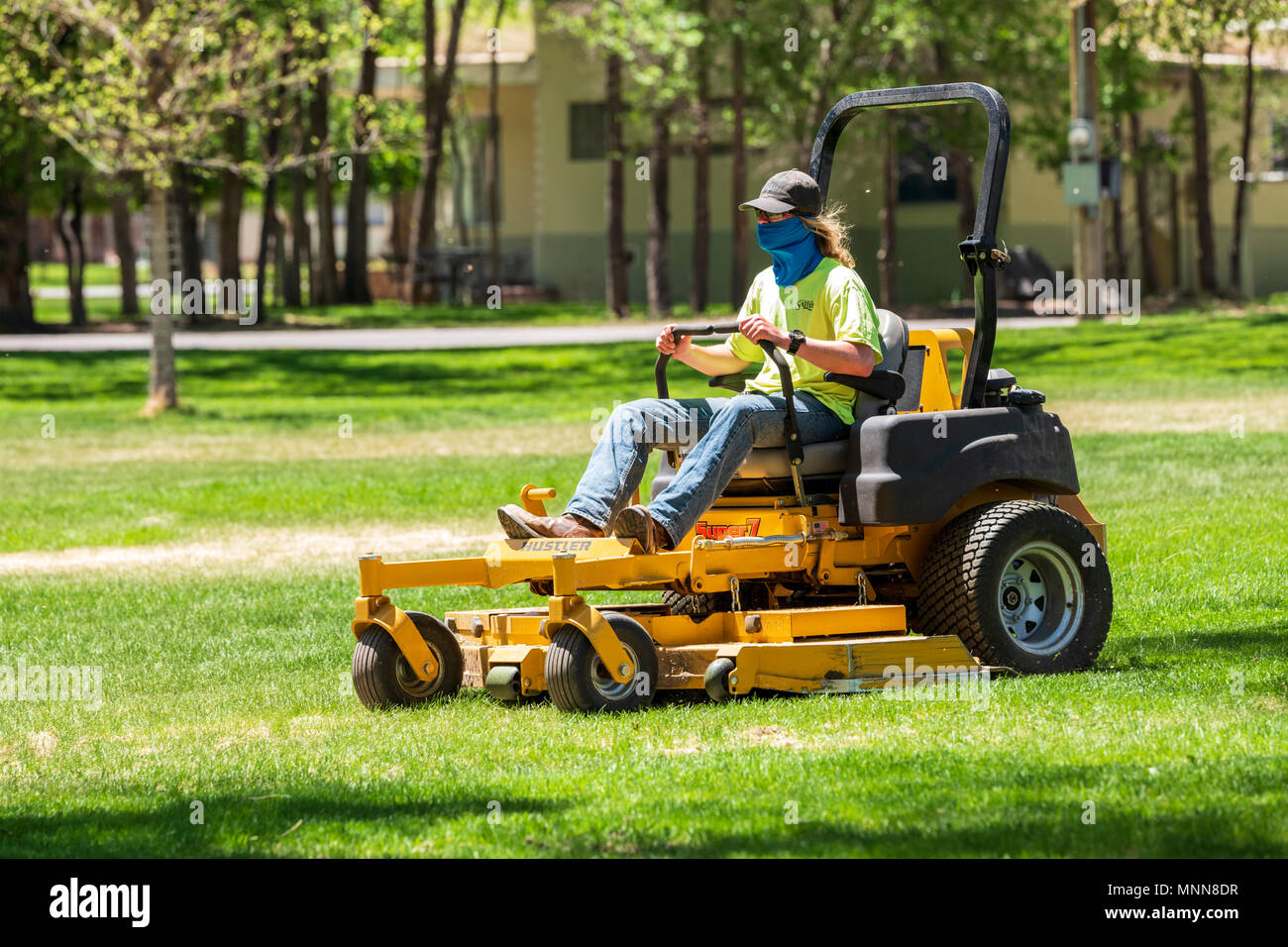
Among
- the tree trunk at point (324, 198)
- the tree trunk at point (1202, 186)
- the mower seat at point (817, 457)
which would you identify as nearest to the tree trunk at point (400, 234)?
the tree trunk at point (324, 198)

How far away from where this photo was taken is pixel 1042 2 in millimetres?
32781

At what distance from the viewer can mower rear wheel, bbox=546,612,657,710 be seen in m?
7.12

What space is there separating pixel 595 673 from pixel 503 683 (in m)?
0.39

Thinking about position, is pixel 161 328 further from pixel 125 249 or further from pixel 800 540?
pixel 125 249

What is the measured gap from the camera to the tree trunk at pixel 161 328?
74.5 feet

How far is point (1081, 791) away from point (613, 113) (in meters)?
30.3

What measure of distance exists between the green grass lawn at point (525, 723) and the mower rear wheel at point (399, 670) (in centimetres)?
13

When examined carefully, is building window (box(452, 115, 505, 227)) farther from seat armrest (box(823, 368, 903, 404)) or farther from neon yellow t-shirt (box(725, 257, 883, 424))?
seat armrest (box(823, 368, 903, 404))

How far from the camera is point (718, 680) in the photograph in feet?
24.1

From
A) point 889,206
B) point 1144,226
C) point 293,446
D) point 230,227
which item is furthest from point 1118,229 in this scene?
point 293,446

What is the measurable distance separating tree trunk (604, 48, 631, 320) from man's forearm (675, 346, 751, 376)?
26662mm

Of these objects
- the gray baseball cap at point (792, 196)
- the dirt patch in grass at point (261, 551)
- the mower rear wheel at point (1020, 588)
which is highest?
the gray baseball cap at point (792, 196)

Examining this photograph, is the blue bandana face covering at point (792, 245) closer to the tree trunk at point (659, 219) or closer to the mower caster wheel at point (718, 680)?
the mower caster wheel at point (718, 680)
